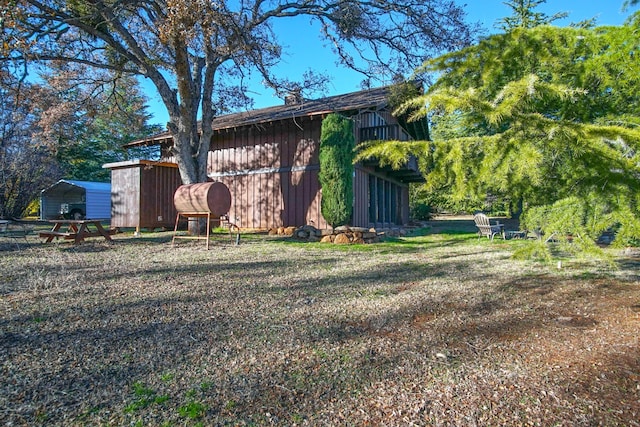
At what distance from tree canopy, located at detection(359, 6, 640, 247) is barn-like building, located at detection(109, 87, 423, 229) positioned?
911cm

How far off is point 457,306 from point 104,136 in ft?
137

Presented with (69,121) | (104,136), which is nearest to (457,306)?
(69,121)

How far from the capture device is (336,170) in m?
11.6

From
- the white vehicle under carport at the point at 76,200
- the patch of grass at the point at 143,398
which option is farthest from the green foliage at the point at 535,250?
the white vehicle under carport at the point at 76,200

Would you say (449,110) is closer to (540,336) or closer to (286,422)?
(286,422)

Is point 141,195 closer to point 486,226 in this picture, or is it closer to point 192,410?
point 486,226

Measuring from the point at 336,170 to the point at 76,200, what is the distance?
24.4m

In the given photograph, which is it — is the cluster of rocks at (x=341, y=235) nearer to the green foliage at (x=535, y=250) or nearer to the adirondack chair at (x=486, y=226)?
the adirondack chair at (x=486, y=226)

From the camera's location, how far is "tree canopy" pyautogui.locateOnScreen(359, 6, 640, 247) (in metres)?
2.27

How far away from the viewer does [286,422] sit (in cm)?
202

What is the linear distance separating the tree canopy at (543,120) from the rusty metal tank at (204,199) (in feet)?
24.6

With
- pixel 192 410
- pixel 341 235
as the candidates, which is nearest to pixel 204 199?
pixel 341 235

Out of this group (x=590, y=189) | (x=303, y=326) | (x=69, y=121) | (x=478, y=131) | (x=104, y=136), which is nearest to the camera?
(x=590, y=189)

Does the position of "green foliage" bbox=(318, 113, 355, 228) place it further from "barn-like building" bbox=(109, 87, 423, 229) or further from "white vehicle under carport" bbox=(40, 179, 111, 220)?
"white vehicle under carport" bbox=(40, 179, 111, 220)
